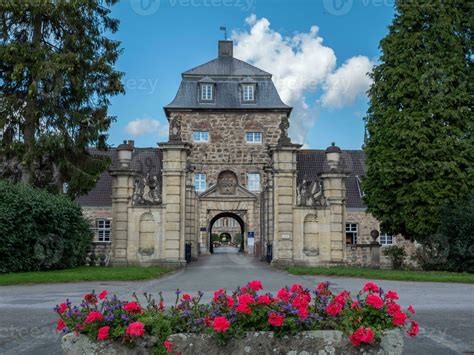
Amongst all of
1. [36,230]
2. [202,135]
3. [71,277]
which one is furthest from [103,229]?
[71,277]

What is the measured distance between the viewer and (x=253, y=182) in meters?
42.5

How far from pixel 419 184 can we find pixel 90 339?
1955 centimetres

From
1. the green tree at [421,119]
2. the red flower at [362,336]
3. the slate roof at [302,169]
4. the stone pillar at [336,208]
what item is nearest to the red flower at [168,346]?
the red flower at [362,336]

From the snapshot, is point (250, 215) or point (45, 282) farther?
point (250, 215)

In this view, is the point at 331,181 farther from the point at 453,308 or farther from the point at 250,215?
the point at 250,215

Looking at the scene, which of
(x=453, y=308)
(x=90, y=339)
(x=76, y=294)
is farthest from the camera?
(x=76, y=294)

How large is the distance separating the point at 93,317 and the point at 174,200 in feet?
56.0

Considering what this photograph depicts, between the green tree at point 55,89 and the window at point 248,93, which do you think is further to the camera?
the window at point 248,93

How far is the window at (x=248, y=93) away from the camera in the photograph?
141ft

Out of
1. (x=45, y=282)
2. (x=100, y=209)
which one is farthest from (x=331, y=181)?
(x=100, y=209)

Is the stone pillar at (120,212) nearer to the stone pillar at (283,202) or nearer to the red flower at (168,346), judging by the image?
the stone pillar at (283,202)

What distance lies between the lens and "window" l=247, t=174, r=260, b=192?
42.4 metres

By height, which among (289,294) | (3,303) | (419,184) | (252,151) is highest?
(252,151)

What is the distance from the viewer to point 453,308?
10516mm
